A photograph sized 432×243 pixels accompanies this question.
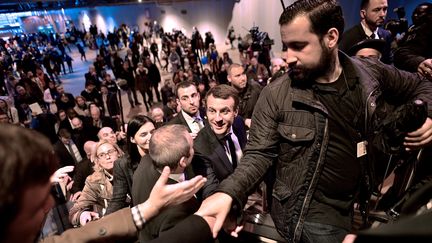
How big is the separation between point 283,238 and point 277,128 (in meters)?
0.61

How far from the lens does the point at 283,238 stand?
159 centimetres

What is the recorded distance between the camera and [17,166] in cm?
65

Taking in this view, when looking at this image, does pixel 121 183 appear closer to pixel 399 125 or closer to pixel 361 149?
pixel 361 149

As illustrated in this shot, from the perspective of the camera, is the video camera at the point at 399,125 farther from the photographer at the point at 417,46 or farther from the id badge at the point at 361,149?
the photographer at the point at 417,46

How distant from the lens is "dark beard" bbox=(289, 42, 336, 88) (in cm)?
135

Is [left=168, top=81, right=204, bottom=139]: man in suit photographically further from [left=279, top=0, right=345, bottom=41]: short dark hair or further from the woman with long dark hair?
[left=279, top=0, right=345, bottom=41]: short dark hair

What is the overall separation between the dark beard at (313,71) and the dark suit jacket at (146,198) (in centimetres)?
77

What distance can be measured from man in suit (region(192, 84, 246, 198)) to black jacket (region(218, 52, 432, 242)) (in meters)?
0.73

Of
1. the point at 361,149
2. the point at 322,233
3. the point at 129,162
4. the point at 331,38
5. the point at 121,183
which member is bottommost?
the point at 121,183

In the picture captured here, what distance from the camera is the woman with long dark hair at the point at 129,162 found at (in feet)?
8.65

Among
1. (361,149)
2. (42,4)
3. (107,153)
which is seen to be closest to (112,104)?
(107,153)

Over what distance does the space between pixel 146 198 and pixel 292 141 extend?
3.00ft

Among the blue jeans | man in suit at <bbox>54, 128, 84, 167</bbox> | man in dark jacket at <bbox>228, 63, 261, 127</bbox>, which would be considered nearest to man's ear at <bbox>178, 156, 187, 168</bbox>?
the blue jeans

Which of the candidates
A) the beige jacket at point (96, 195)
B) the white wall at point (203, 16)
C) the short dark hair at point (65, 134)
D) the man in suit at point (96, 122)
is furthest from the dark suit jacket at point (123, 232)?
the white wall at point (203, 16)
